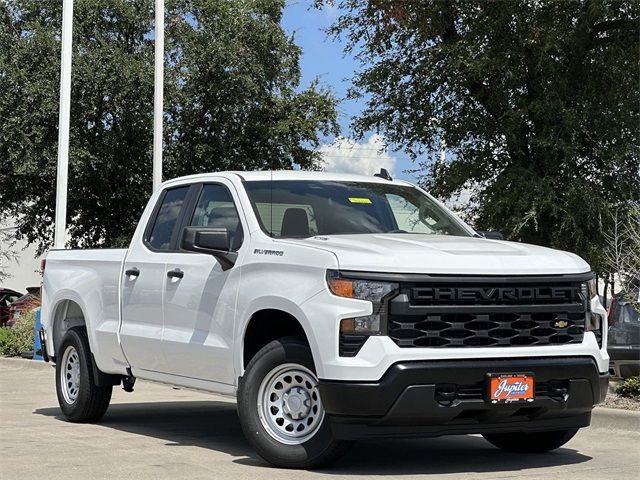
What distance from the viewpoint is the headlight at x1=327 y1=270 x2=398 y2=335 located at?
7.38m

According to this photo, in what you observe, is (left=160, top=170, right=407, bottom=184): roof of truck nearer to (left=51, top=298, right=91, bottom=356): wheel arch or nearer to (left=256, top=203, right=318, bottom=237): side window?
(left=256, top=203, right=318, bottom=237): side window

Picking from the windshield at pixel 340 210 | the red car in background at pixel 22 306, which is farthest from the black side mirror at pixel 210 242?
the red car in background at pixel 22 306

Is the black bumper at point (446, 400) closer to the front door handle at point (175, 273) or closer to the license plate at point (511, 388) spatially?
the license plate at point (511, 388)

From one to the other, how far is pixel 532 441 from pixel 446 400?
1.80m

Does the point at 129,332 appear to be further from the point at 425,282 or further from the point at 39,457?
the point at 425,282

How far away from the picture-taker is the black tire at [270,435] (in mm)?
7672

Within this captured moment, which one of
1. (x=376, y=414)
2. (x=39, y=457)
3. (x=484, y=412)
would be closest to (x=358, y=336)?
(x=376, y=414)

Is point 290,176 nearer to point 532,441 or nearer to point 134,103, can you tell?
point 532,441

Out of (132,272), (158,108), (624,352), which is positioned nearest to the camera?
(132,272)

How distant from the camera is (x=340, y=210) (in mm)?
8984

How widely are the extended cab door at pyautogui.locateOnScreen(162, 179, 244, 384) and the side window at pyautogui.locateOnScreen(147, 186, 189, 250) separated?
24cm

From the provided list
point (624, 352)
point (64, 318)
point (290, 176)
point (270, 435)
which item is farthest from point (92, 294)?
point (624, 352)

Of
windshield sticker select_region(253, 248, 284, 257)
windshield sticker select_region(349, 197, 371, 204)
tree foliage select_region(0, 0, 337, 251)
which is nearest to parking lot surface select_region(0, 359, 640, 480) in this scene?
windshield sticker select_region(253, 248, 284, 257)

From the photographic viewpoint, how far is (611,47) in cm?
1970
